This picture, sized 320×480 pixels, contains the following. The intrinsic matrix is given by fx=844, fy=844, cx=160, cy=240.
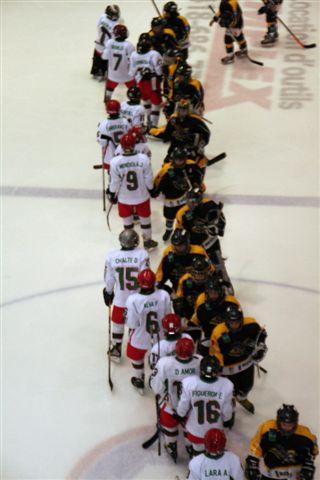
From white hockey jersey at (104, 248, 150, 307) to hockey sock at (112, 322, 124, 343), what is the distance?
19 cm

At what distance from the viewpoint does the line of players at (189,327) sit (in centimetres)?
437

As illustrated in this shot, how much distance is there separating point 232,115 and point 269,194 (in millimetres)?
1787

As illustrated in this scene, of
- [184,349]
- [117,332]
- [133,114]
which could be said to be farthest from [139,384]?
[133,114]

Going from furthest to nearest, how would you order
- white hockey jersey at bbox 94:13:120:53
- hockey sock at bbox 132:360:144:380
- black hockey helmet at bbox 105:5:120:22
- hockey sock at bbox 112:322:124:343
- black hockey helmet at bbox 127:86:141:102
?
white hockey jersey at bbox 94:13:120:53 < black hockey helmet at bbox 105:5:120:22 < black hockey helmet at bbox 127:86:141:102 < hockey sock at bbox 112:322:124:343 < hockey sock at bbox 132:360:144:380

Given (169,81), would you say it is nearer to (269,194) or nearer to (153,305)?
(269,194)

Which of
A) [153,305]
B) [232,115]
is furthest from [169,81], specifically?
[153,305]

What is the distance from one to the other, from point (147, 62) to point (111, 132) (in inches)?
57.2

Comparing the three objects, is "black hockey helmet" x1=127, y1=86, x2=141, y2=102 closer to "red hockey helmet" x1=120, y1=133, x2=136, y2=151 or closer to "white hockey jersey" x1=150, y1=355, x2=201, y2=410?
"red hockey helmet" x1=120, y1=133, x2=136, y2=151

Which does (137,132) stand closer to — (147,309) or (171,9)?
(147,309)

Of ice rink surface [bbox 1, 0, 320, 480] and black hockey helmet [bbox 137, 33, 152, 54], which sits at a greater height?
black hockey helmet [bbox 137, 33, 152, 54]

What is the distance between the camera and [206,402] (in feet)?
15.1

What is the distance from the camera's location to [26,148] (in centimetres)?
892

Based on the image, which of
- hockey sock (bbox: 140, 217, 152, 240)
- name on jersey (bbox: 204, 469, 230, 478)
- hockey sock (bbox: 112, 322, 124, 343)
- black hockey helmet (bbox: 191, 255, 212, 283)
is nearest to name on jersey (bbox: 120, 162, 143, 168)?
hockey sock (bbox: 140, 217, 152, 240)

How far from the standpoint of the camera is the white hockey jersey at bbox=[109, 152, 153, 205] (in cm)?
657
